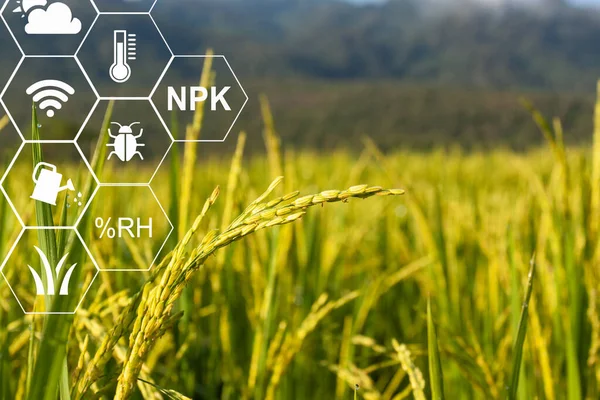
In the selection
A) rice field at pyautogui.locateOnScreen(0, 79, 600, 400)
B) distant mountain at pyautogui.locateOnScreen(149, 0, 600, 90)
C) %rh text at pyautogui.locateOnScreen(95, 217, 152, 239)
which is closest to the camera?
rice field at pyautogui.locateOnScreen(0, 79, 600, 400)

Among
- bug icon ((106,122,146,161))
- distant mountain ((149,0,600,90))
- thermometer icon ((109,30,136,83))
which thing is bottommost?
bug icon ((106,122,146,161))

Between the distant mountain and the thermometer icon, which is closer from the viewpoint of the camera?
the thermometer icon

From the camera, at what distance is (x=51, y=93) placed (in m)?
0.51

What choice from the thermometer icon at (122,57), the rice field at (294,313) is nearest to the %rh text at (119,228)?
the rice field at (294,313)

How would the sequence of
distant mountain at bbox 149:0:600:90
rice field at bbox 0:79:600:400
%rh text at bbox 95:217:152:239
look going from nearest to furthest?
rice field at bbox 0:79:600:400, %rh text at bbox 95:217:152:239, distant mountain at bbox 149:0:600:90

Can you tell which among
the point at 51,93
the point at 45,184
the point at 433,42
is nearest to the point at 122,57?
the point at 51,93

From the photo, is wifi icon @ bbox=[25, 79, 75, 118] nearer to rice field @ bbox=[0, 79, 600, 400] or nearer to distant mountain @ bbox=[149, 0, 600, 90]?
rice field @ bbox=[0, 79, 600, 400]

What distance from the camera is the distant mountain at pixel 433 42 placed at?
272ft

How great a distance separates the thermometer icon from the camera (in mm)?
564

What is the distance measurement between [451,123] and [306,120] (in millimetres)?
3741

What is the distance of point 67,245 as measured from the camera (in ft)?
1.17

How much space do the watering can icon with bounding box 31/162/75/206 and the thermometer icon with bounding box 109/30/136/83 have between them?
0.43 feet

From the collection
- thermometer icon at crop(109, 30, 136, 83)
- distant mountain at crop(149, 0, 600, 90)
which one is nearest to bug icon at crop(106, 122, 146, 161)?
thermometer icon at crop(109, 30, 136, 83)

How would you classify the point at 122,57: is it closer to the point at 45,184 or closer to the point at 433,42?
the point at 45,184
